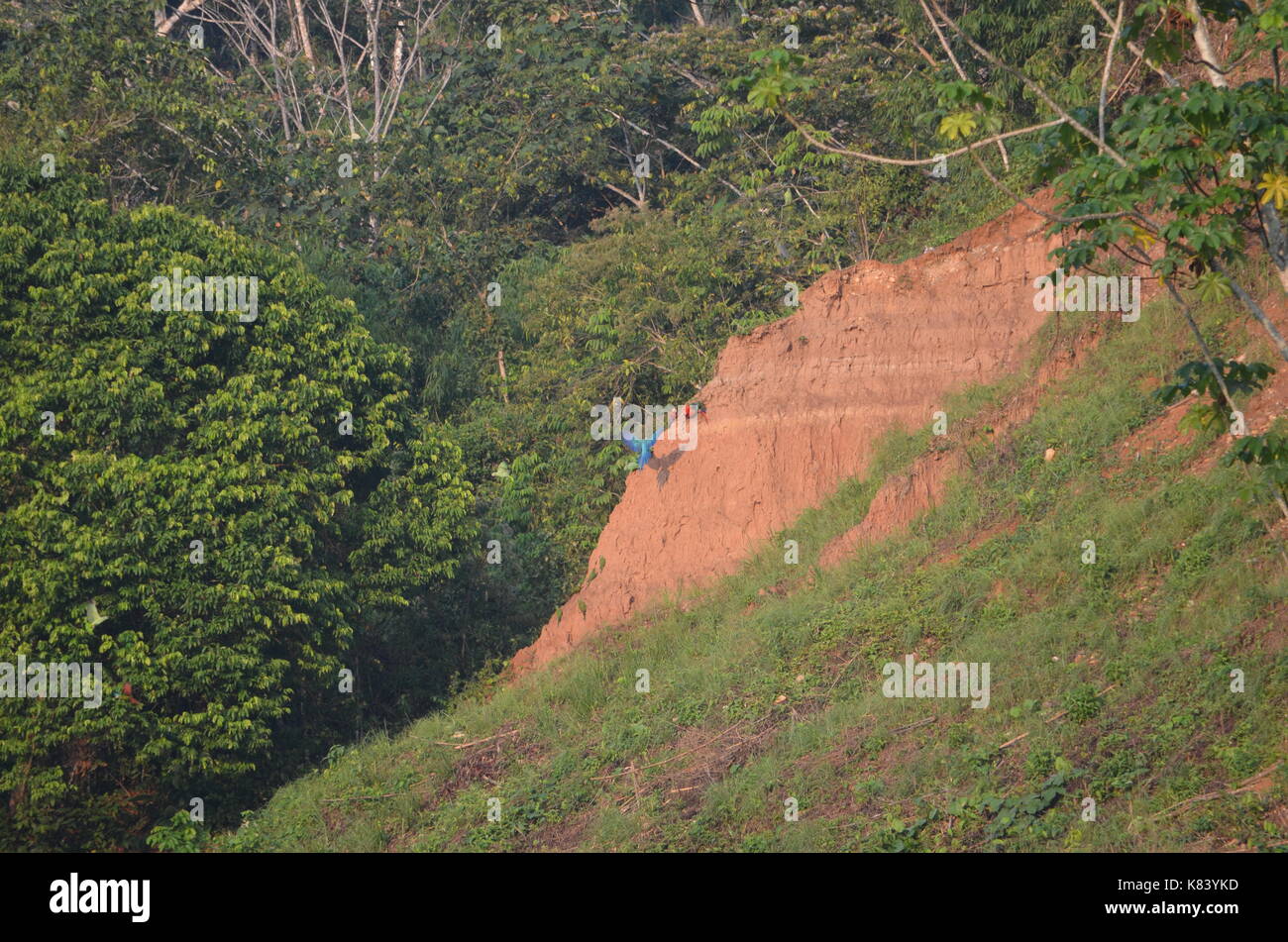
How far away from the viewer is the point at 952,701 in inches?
539

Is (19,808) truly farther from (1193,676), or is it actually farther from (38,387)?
(1193,676)

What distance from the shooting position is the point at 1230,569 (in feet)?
41.8

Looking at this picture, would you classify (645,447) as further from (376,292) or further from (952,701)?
(376,292)

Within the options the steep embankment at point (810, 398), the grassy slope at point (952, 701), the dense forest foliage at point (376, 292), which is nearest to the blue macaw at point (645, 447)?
the steep embankment at point (810, 398)

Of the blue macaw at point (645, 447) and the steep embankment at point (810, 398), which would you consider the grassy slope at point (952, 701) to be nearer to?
the steep embankment at point (810, 398)

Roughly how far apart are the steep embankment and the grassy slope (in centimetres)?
53

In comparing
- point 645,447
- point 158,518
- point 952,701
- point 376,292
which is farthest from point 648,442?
point 376,292

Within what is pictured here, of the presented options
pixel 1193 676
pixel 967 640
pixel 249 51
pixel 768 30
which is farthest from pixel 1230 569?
pixel 249 51

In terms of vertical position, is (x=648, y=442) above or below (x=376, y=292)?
below

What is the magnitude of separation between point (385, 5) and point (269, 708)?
2091 centimetres

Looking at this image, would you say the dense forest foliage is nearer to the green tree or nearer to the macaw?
the green tree

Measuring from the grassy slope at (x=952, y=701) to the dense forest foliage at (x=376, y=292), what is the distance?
102 inches

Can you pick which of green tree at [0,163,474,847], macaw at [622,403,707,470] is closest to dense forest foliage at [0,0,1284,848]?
green tree at [0,163,474,847]

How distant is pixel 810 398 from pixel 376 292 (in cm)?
1202
